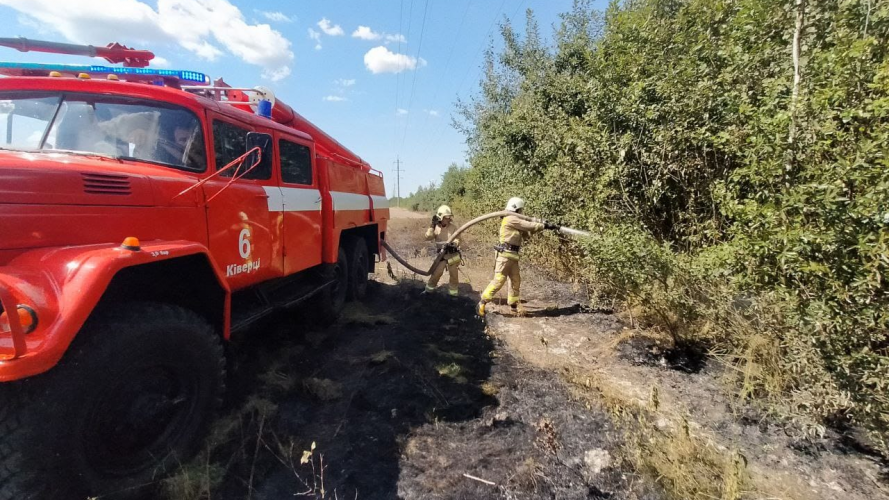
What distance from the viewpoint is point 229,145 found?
3.38m

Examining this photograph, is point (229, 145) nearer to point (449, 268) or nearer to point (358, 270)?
point (358, 270)

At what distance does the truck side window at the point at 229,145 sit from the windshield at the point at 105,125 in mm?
271

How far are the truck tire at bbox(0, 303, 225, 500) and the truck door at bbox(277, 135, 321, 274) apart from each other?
1585mm

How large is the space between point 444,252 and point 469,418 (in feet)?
12.6

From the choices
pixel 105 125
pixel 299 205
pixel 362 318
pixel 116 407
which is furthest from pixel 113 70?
pixel 362 318

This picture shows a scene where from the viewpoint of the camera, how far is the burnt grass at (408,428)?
248cm

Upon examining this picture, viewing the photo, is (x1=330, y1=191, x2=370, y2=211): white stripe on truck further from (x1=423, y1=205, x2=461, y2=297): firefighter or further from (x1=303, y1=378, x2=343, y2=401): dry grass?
(x1=303, y1=378, x2=343, y2=401): dry grass

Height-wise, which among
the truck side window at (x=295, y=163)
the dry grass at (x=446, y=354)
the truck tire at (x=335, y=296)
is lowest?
the dry grass at (x=446, y=354)

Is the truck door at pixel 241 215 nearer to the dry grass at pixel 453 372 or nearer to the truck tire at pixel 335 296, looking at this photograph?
the truck tire at pixel 335 296

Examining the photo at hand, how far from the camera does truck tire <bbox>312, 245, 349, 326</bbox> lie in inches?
200

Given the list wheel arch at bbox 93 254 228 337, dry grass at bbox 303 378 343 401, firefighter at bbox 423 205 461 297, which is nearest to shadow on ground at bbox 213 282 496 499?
dry grass at bbox 303 378 343 401

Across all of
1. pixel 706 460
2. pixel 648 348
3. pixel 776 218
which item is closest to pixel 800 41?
pixel 776 218

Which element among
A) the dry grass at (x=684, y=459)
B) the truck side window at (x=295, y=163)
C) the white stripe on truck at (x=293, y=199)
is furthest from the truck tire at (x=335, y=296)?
the dry grass at (x=684, y=459)

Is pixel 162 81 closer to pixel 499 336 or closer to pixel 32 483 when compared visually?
pixel 32 483
